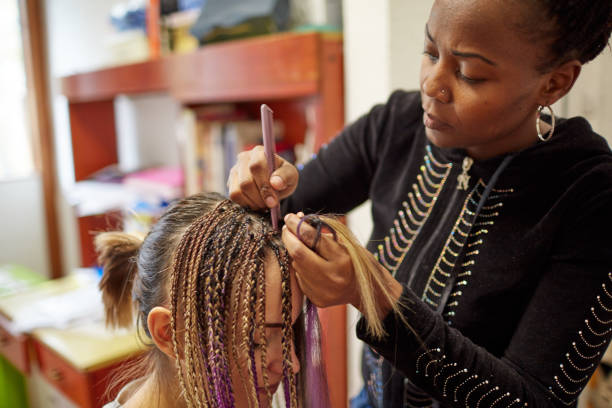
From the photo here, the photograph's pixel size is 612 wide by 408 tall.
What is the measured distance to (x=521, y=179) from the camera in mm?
765

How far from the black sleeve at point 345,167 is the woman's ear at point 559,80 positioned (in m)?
0.31

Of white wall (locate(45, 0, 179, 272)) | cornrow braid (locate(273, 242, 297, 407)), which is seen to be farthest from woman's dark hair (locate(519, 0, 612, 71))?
white wall (locate(45, 0, 179, 272))

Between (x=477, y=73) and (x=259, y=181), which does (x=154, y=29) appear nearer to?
(x=259, y=181)

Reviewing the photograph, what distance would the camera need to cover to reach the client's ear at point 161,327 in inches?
29.5

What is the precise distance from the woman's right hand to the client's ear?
204 millimetres

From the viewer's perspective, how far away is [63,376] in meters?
1.50

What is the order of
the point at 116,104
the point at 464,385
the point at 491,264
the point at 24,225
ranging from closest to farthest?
the point at 464,385
the point at 491,264
the point at 116,104
the point at 24,225

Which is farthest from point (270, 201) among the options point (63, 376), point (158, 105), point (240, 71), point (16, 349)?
point (158, 105)

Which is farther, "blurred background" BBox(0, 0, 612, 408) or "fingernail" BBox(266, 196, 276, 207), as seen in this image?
"blurred background" BBox(0, 0, 612, 408)

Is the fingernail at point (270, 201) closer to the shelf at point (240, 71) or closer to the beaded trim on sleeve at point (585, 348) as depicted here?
the beaded trim on sleeve at point (585, 348)

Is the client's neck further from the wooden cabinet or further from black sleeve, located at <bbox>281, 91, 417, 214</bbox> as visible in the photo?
the wooden cabinet

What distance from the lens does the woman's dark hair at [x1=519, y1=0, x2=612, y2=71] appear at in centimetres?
60

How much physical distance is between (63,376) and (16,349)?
319 mm

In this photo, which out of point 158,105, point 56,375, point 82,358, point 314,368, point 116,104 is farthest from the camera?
point 116,104
